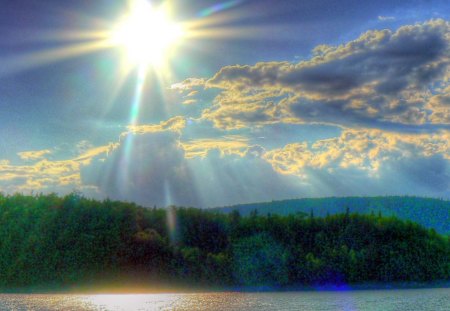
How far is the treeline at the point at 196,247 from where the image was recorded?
5562 cm

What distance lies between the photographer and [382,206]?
151875 millimetres

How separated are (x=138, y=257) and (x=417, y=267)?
30.6 metres

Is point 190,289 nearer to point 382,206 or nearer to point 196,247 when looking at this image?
point 196,247

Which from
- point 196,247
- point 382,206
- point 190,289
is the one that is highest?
point 382,206

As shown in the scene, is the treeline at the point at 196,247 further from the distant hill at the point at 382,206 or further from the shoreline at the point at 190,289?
the distant hill at the point at 382,206

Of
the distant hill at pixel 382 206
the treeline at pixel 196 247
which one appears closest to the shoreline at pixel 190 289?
the treeline at pixel 196 247

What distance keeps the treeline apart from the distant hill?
7980cm

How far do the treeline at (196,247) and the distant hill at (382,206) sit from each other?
7980cm

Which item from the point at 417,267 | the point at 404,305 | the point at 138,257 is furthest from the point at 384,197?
the point at 404,305

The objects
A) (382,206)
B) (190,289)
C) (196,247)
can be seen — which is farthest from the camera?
(382,206)

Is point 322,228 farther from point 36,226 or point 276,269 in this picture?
point 36,226

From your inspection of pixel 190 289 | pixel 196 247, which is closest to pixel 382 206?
pixel 196 247

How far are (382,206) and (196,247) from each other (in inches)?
4086

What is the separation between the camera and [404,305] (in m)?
37.3
